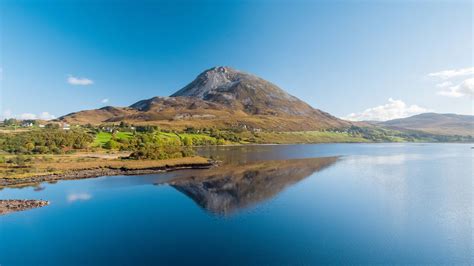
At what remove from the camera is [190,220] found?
46.8 metres

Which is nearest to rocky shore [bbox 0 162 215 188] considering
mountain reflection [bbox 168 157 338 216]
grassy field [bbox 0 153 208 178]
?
grassy field [bbox 0 153 208 178]

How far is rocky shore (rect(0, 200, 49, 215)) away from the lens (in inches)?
1952

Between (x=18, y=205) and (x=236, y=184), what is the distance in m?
44.3

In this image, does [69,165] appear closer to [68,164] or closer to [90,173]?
[68,164]

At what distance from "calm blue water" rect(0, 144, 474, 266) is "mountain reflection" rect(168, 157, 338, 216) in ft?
1.28

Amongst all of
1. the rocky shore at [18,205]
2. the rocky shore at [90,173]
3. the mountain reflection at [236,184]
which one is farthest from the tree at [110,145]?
the rocky shore at [18,205]

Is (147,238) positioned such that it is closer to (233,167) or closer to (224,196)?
(224,196)

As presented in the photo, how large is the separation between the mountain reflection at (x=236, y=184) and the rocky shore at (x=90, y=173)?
32.8 ft

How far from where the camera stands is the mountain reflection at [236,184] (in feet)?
190

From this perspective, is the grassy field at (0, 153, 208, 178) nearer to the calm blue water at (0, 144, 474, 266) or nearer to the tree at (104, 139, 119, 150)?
the calm blue water at (0, 144, 474, 266)

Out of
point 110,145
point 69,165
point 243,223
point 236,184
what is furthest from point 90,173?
point 243,223

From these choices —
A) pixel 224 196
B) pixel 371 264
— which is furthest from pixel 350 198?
pixel 371 264

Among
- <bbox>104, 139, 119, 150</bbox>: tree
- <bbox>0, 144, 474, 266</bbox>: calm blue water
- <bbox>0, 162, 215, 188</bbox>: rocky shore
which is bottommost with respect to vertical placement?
<bbox>0, 144, 474, 266</bbox>: calm blue water

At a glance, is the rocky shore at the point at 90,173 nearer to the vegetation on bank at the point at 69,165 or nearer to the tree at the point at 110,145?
the vegetation on bank at the point at 69,165
